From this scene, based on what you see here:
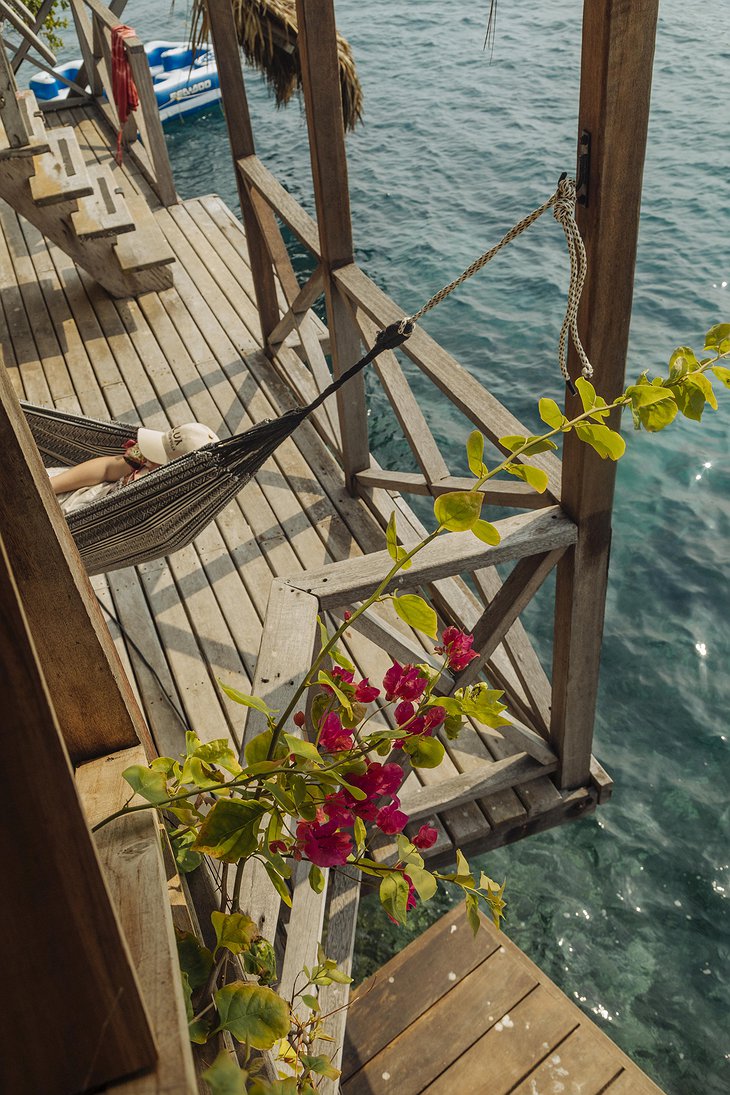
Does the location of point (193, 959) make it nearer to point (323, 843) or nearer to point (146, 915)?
point (323, 843)

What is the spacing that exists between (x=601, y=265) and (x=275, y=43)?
5.88 metres

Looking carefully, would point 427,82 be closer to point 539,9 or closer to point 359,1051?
point 539,9

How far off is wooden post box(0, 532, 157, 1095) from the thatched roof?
6.43 metres

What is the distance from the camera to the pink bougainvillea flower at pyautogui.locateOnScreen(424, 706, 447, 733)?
92 cm

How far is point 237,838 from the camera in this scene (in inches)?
29.1

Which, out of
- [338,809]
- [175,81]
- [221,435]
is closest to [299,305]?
[221,435]

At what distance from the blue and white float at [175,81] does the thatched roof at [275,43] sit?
377 cm

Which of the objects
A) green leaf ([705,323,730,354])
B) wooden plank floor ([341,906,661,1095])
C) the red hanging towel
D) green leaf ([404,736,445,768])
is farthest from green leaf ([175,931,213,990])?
the red hanging towel

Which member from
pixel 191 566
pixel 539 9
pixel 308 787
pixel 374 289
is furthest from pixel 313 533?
pixel 539 9

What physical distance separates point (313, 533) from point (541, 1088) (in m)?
1.79

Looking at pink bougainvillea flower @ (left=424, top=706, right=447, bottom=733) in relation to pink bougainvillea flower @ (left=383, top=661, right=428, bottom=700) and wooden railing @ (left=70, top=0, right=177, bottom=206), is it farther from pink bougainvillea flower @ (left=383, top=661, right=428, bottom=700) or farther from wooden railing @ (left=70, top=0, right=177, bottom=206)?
wooden railing @ (left=70, top=0, right=177, bottom=206)

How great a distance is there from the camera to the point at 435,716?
0.93 metres

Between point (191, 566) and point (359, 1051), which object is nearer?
point (359, 1051)

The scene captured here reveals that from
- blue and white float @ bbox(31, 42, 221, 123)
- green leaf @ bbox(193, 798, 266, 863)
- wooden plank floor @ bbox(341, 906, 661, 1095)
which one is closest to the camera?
green leaf @ bbox(193, 798, 266, 863)
